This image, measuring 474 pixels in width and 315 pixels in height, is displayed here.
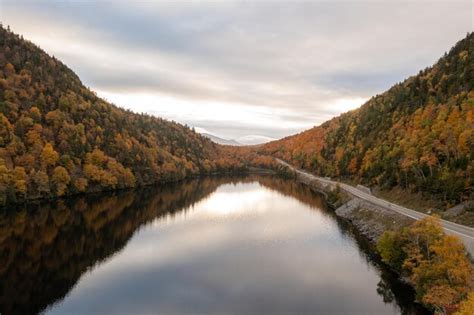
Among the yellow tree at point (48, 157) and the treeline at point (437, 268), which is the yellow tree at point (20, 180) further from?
the treeline at point (437, 268)

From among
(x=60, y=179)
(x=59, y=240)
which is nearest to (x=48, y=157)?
(x=60, y=179)

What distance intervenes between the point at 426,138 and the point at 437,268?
53792 mm

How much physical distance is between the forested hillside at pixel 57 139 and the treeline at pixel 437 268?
86.7 meters

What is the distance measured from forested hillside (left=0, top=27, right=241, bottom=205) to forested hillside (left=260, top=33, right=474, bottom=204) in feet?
261

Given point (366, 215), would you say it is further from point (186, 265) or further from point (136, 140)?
point (136, 140)

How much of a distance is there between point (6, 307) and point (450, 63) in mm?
126523

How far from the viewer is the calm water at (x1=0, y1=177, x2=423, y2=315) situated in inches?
1544

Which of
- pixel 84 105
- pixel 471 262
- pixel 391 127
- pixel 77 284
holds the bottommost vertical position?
pixel 77 284

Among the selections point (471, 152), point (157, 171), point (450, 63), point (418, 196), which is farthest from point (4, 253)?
point (450, 63)

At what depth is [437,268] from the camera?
33375 millimetres

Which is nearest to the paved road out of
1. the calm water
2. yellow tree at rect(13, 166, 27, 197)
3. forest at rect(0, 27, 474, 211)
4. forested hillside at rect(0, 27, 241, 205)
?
forest at rect(0, 27, 474, 211)

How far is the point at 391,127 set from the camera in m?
117

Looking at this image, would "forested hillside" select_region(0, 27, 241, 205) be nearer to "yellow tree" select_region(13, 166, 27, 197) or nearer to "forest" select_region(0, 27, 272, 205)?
"forest" select_region(0, 27, 272, 205)

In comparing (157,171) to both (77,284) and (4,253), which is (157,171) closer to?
(4,253)
